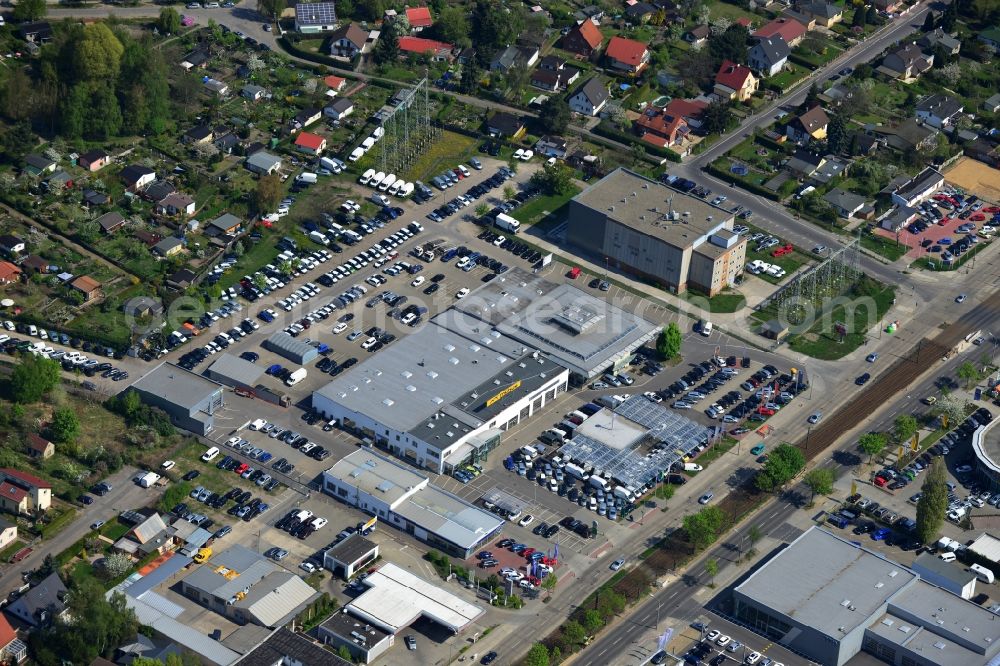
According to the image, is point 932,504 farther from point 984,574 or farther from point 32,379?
point 32,379

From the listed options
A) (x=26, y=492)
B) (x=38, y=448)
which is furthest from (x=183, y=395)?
(x=26, y=492)

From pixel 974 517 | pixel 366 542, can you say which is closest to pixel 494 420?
pixel 366 542

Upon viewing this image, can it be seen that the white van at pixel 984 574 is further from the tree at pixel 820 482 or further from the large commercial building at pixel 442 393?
the large commercial building at pixel 442 393

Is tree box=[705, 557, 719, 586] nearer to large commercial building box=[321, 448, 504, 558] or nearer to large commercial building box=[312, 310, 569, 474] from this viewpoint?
large commercial building box=[321, 448, 504, 558]

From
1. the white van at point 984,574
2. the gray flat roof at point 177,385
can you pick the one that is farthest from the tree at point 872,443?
the gray flat roof at point 177,385

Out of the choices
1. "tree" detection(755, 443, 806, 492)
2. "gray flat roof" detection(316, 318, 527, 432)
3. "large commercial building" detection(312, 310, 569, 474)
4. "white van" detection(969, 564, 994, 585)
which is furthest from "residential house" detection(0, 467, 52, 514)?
"white van" detection(969, 564, 994, 585)

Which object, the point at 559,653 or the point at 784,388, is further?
the point at 784,388

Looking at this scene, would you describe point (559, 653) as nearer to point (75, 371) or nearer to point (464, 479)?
point (464, 479)
